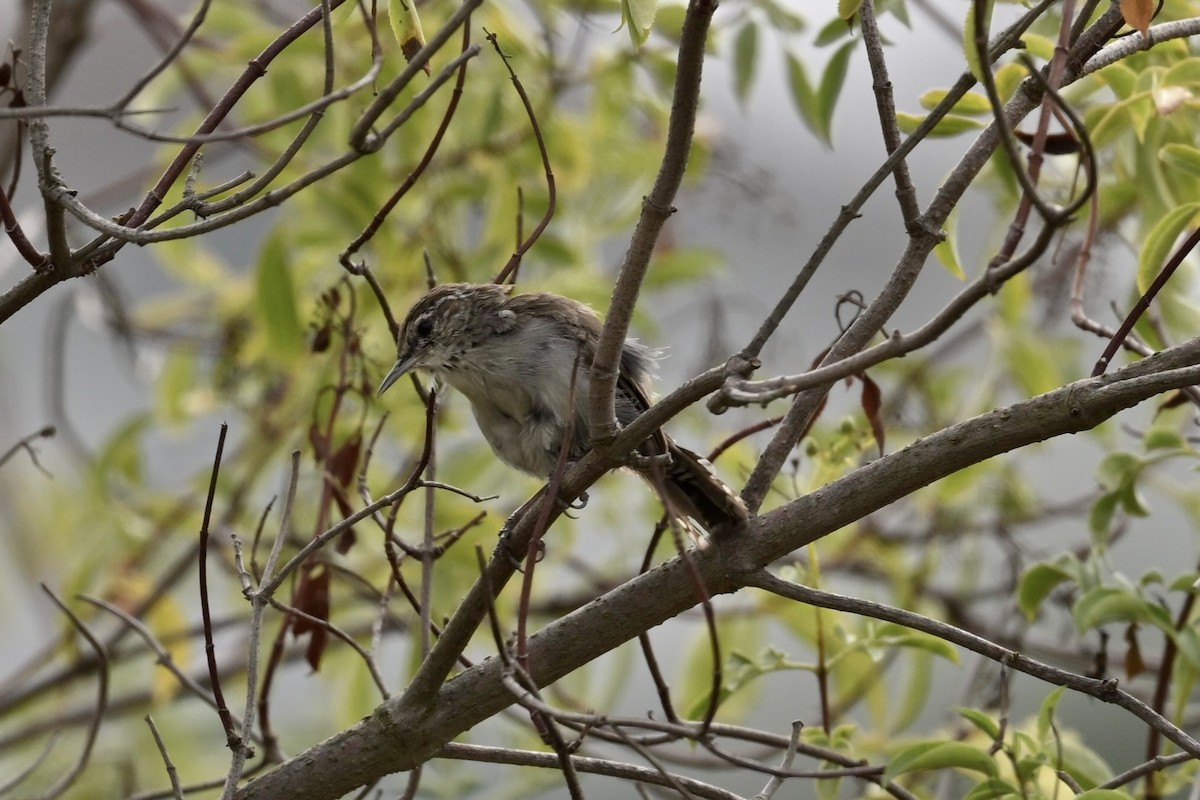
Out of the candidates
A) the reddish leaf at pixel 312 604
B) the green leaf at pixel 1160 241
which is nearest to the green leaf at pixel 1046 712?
the green leaf at pixel 1160 241

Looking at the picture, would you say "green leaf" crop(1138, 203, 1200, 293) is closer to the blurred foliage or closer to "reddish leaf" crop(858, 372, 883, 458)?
the blurred foliage

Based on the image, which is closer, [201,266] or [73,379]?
[201,266]

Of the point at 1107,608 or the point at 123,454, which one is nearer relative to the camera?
the point at 1107,608

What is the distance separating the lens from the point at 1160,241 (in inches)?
98.7

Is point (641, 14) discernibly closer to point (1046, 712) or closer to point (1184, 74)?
point (1184, 74)

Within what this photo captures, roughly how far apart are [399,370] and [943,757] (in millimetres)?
2111

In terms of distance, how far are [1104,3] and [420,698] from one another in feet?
8.32

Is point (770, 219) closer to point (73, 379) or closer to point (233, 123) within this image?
point (233, 123)

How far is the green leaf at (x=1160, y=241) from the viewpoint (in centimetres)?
245

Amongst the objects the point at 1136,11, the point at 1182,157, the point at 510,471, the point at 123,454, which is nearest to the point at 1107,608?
the point at 1182,157

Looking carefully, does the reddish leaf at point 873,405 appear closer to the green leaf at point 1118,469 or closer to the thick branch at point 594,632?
the thick branch at point 594,632

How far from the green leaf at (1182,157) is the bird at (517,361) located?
1.52 meters

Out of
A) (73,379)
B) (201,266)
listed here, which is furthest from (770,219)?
(73,379)

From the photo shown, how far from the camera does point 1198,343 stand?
2.09 m
